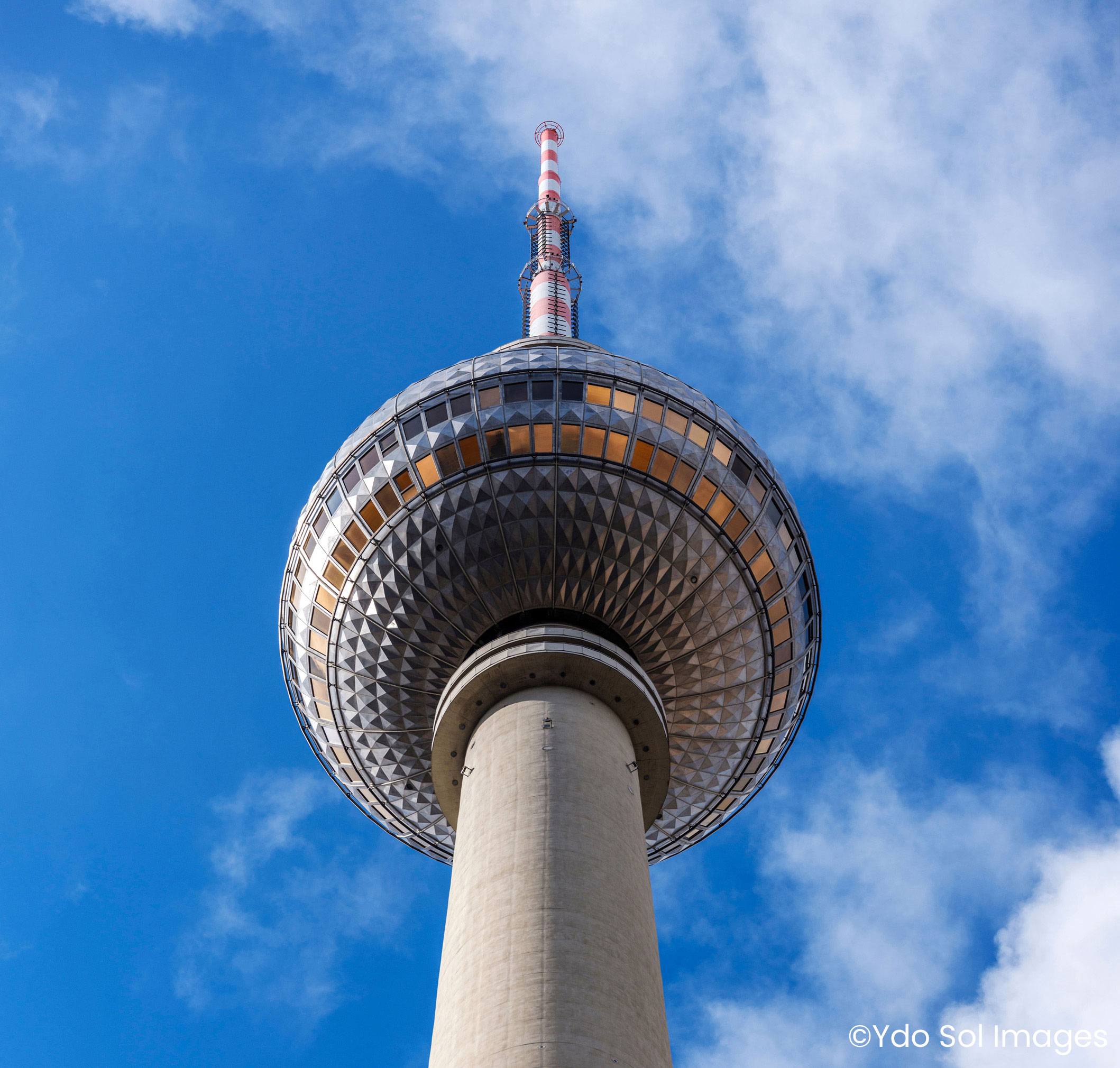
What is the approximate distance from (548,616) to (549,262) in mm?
28138

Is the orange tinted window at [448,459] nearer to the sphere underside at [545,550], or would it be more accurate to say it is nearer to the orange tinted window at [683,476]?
the sphere underside at [545,550]

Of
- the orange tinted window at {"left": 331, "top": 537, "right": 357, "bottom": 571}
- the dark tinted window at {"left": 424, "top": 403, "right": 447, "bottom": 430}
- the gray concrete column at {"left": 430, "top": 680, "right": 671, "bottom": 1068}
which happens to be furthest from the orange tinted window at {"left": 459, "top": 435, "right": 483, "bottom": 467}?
the gray concrete column at {"left": 430, "top": 680, "right": 671, "bottom": 1068}

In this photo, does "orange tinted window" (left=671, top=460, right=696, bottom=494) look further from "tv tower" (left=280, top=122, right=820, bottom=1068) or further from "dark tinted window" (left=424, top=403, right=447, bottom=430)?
"dark tinted window" (left=424, top=403, right=447, bottom=430)

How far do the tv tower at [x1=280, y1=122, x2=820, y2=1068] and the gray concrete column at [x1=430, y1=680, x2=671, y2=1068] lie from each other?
82 mm

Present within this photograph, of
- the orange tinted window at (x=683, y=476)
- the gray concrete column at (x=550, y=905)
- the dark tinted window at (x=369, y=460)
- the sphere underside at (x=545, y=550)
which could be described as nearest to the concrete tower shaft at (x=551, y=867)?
the gray concrete column at (x=550, y=905)

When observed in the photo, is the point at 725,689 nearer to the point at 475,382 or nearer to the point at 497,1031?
the point at 475,382

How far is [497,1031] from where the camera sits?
20312 mm

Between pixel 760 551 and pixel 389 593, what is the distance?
10.6 metres

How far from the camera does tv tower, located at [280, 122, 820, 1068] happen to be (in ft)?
80.8

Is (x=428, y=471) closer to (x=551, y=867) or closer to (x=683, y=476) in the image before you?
(x=683, y=476)

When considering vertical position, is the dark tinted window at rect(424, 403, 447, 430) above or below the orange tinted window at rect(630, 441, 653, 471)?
above

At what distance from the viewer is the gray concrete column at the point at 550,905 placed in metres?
20.3

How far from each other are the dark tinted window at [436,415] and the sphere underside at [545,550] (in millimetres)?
57

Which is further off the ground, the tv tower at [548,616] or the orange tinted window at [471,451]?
the orange tinted window at [471,451]
